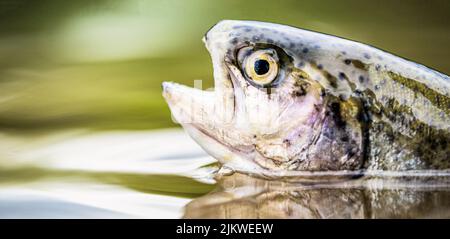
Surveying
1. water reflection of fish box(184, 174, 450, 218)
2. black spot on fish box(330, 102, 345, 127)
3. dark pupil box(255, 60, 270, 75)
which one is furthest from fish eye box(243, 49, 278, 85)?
water reflection of fish box(184, 174, 450, 218)

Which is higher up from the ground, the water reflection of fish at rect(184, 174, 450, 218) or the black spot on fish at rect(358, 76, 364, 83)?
the black spot on fish at rect(358, 76, 364, 83)

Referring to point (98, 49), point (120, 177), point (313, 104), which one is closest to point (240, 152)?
point (313, 104)

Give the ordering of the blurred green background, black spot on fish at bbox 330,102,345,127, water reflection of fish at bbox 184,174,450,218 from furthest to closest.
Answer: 1. the blurred green background
2. black spot on fish at bbox 330,102,345,127
3. water reflection of fish at bbox 184,174,450,218

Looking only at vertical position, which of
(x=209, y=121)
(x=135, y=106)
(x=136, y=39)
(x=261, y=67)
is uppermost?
(x=136, y=39)

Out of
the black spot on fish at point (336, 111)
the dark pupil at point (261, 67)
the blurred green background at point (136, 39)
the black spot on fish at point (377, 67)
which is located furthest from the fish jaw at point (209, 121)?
the blurred green background at point (136, 39)

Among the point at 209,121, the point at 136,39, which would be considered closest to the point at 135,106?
the point at 136,39

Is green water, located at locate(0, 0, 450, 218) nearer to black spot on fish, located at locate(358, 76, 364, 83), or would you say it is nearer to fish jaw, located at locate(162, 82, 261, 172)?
fish jaw, located at locate(162, 82, 261, 172)

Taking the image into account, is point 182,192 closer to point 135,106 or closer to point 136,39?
point 135,106
